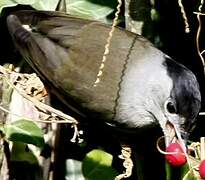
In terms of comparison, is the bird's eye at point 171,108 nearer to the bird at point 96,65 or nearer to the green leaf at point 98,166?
the bird at point 96,65

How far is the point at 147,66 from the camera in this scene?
354 centimetres

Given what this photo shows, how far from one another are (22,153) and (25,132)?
1.02 feet

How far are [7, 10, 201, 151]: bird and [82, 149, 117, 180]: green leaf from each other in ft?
0.52

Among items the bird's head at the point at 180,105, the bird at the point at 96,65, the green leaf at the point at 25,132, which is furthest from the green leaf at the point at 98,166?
the bird's head at the point at 180,105

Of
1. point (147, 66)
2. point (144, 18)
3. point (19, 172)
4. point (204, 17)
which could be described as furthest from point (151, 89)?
point (19, 172)

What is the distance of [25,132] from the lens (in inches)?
137

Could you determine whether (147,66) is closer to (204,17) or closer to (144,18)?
(144,18)

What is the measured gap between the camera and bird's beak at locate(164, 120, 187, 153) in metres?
3.24

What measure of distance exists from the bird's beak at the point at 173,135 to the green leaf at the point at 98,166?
1.35 feet

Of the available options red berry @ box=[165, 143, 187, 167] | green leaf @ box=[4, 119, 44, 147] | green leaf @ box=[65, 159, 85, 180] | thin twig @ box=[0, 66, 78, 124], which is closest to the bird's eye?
red berry @ box=[165, 143, 187, 167]

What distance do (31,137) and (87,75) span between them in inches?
15.2

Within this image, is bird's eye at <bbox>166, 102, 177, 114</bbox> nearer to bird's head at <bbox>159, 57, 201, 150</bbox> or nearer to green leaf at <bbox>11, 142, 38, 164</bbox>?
bird's head at <bbox>159, 57, 201, 150</bbox>

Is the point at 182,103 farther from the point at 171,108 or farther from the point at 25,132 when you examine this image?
the point at 25,132

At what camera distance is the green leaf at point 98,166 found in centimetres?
362
